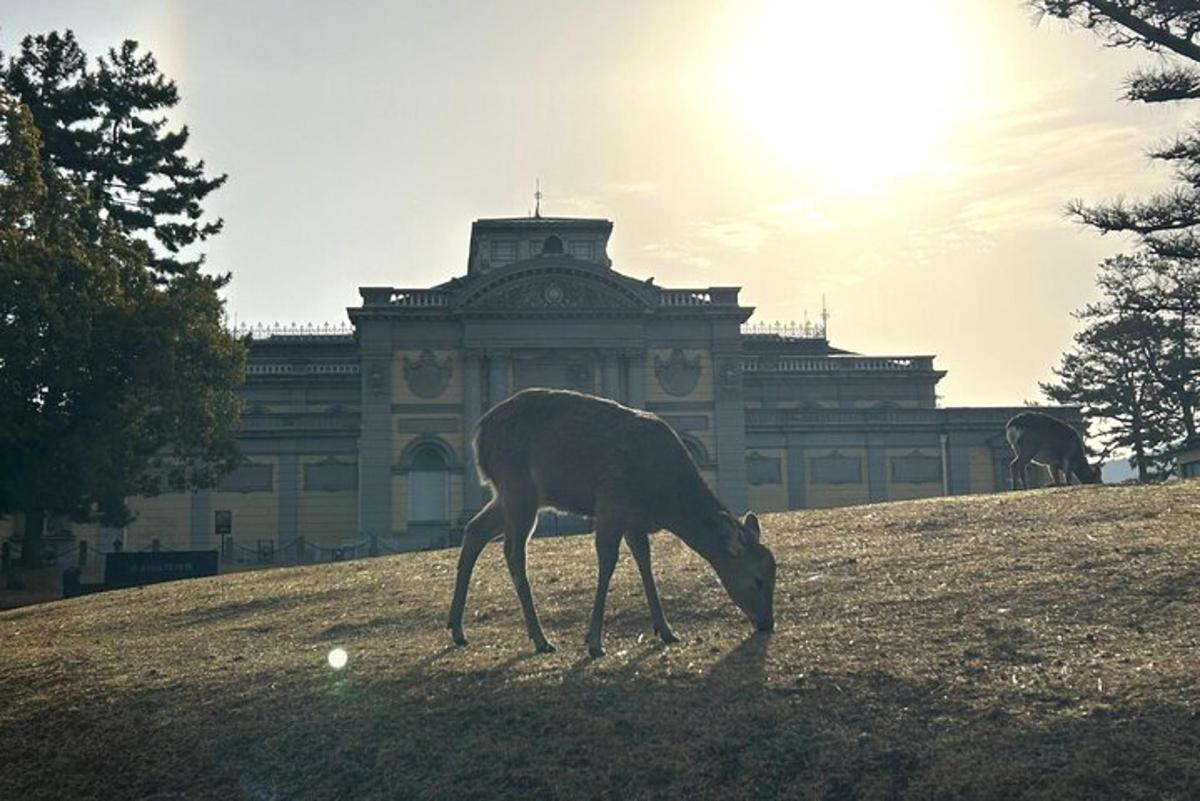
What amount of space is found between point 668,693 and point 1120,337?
51.8m

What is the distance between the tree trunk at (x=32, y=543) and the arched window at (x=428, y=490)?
77.9 feet

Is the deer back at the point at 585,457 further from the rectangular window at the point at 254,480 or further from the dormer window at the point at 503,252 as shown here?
the dormer window at the point at 503,252

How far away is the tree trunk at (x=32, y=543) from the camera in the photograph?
38.6 meters

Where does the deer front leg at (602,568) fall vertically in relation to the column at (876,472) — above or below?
below

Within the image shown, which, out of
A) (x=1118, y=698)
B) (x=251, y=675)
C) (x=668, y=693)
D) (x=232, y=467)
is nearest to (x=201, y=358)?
(x=232, y=467)

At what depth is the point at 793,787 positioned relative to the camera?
27.8 feet

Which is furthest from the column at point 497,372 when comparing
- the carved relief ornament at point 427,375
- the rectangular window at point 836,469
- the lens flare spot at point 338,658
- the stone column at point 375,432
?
the lens flare spot at point 338,658

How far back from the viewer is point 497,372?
211 feet

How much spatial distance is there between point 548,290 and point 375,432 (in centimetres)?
1213

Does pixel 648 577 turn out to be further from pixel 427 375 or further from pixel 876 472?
pixel 876 472

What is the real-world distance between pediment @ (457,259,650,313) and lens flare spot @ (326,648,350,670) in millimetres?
51582

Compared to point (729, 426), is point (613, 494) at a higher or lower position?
lower

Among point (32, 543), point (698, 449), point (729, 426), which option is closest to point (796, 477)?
point (729, 426)

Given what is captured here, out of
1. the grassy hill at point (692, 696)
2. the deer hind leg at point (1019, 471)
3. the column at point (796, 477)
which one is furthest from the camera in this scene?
the column at point (796, 477)
